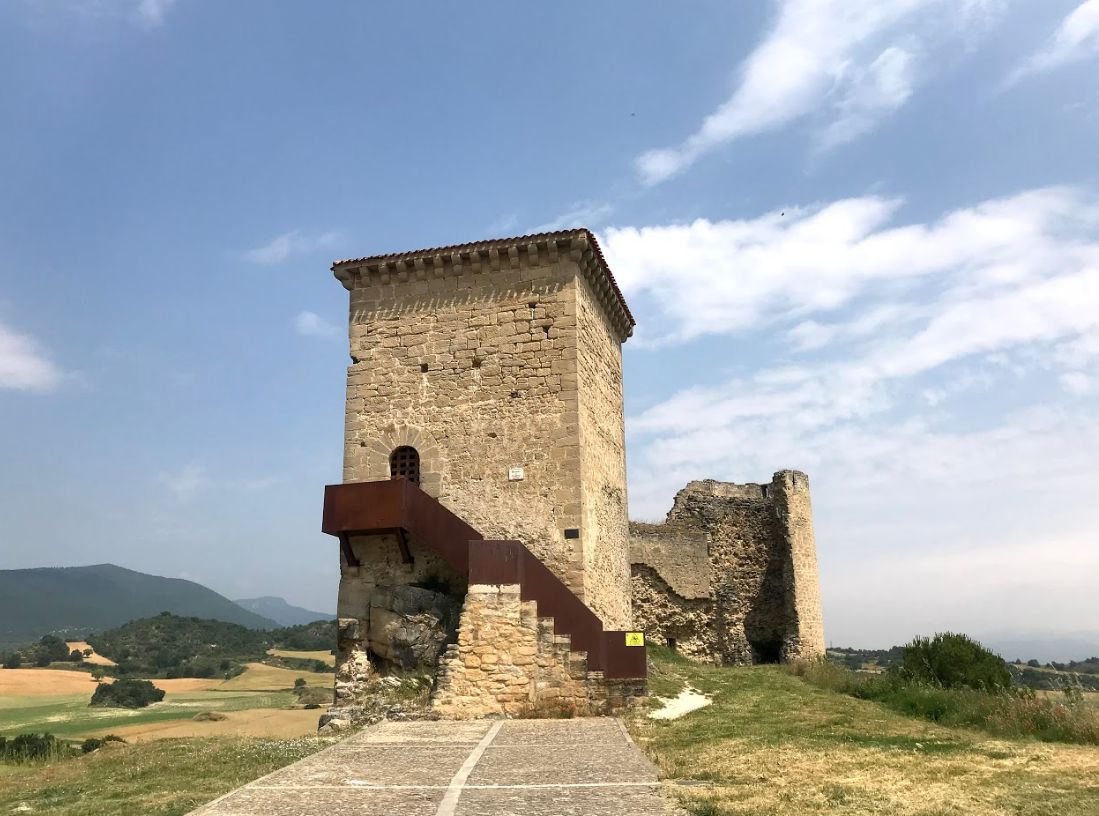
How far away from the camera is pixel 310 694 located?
2891cm

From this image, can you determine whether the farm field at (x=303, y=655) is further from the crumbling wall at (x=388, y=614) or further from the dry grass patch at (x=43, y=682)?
the crumbling wall at (x=388, y=614)

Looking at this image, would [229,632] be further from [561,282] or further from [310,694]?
[561,282]

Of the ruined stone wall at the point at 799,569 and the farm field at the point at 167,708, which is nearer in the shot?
the farm field at the point at 167,708

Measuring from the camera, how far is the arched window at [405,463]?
13953mm

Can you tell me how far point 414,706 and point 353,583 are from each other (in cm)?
307

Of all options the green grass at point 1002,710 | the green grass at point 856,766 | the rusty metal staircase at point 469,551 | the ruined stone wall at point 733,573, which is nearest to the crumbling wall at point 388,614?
the rusty metal staircase at point 469,551

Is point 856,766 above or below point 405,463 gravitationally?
below

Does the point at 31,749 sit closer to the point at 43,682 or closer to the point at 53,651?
the point at 43,682

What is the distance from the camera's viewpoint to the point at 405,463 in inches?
553

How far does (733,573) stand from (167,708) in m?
20.2

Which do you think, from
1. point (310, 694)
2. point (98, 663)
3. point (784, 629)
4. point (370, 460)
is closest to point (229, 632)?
point (98, 663)

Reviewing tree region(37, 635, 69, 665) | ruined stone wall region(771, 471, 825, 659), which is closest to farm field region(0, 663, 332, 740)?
Answer: tree region(37, 635, 69, 665)

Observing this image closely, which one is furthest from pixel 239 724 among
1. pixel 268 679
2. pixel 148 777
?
pixel 268 679

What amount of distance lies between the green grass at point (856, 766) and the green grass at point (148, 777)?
11.2 ft
